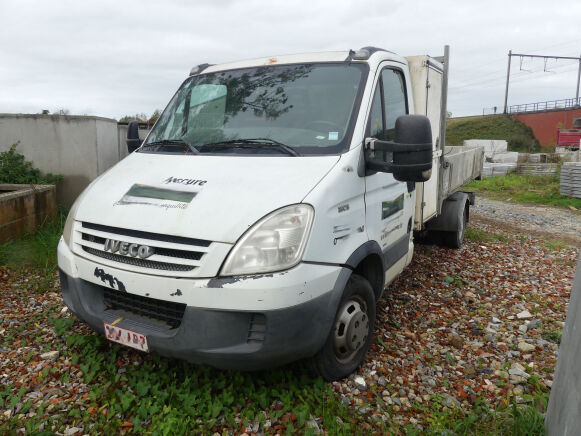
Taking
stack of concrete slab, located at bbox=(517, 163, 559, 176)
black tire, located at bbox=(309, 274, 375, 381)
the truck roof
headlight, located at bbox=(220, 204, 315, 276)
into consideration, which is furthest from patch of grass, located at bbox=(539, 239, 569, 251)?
stack of concrete slab, located at bbox=(517, 163, 559, 176)

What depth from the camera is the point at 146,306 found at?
8.75 ft

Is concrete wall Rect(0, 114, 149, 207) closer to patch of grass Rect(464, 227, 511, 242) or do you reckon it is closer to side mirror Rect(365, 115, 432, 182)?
side mirror Rect(365, 115, 432, 182)

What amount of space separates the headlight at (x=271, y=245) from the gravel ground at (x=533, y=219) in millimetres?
6911

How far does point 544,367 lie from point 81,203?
142 inches

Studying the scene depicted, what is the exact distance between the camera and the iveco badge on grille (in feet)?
8.31

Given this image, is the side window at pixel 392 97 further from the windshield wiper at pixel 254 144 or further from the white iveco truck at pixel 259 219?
the windshield wiper at pixel 254 144

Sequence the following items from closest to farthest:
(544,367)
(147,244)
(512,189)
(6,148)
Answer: (147,244), (544,367), (6,148), (512,189)

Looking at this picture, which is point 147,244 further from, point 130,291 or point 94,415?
point 94,415

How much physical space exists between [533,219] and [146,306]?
9564 millimetres

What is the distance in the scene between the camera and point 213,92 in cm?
379

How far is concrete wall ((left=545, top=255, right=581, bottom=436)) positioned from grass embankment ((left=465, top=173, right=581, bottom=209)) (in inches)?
440

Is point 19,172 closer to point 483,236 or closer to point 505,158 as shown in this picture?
point 483,236

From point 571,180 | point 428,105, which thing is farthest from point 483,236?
point 571,180

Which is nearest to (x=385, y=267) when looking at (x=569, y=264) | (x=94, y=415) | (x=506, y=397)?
(x=506, y=397)
